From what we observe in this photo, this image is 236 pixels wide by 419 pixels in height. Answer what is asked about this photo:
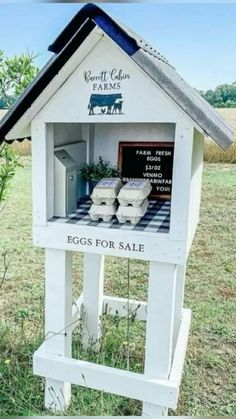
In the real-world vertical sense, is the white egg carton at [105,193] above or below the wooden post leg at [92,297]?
above

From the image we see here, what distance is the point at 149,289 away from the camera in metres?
1.27

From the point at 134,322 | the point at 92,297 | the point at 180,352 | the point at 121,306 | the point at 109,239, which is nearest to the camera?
the point at 109,239

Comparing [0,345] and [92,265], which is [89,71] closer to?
[92,265]

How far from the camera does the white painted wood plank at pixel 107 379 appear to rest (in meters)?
1.32

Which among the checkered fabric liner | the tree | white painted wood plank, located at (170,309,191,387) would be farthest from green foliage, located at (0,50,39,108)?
white painted wood plank, located at (170,309,191,387)

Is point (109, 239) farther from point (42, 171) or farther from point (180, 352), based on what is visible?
point (180, 352)

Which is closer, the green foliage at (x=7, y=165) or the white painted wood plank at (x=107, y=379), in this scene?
the white painted wood plank at (x=107, y=379)

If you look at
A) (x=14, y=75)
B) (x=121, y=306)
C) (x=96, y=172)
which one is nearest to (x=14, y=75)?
(x=14, y=75)

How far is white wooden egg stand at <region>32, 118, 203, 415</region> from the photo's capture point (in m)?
1.16

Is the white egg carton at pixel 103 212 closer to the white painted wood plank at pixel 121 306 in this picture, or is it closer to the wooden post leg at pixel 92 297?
the wooden post leg at pixel 92 297

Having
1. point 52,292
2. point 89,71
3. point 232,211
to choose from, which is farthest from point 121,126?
point 232,211

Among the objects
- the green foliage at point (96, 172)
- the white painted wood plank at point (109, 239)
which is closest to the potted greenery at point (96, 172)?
the green foliage at point (96, 172)

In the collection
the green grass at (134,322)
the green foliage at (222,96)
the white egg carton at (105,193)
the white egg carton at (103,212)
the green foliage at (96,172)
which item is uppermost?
the green foliage at (222,96)

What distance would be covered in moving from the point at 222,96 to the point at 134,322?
1232 millimetres
